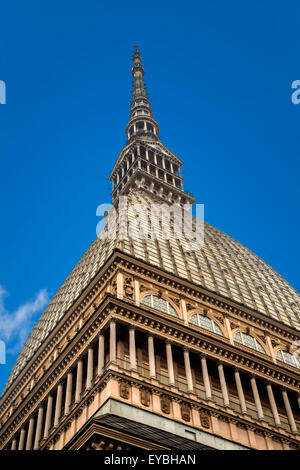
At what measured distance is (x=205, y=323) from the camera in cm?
4334

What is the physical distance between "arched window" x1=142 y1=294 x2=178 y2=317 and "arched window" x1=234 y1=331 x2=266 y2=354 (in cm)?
517

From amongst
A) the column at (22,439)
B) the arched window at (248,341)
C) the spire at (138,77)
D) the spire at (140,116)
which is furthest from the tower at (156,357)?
the spire at (138,77)

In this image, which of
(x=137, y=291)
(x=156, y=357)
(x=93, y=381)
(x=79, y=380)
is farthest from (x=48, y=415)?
(x=137, y=291)

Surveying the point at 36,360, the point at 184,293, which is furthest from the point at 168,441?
the point at 36,360

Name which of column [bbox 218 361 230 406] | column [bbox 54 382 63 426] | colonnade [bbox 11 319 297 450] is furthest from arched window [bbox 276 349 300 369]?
column [bbox 54 382 63 426]

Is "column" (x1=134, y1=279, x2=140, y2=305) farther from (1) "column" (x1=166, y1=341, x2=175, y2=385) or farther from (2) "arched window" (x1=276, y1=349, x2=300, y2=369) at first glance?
(2) "arched window" (x1=276, y1=349, x2=300, y2=369)

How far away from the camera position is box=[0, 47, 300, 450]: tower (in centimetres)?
3381

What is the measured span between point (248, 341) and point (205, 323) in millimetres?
3574

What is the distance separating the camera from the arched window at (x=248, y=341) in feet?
145

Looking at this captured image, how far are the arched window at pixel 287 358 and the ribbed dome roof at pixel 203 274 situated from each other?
142 inches

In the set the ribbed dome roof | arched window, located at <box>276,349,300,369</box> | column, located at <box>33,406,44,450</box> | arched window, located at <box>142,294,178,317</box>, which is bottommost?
column, located at <box>33,406,44,450</box>

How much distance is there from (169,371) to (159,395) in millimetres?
2279
